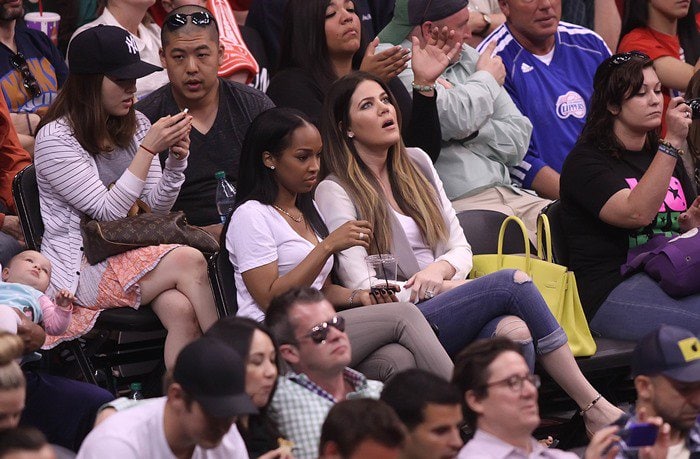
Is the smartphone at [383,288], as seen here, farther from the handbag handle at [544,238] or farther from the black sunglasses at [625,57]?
the black sunglasses at [625,57]

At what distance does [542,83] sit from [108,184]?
2.70 metres

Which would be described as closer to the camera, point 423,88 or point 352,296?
point 352,296

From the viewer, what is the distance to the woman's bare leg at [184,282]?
5723 mm

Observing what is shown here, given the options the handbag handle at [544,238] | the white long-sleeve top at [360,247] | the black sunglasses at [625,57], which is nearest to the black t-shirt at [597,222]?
the handbag handle at [544,238]

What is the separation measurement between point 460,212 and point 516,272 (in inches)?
40.7

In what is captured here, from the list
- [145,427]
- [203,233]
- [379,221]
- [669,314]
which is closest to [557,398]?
[669,314]

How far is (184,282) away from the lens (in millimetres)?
5738

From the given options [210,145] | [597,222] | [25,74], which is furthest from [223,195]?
[597,222]

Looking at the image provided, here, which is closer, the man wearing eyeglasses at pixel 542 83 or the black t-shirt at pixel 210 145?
the black t-shirt at pixel 210 145

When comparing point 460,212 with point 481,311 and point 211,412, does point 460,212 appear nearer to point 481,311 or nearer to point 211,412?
point 481,311

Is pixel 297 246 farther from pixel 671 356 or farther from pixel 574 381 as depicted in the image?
pixel 671 356

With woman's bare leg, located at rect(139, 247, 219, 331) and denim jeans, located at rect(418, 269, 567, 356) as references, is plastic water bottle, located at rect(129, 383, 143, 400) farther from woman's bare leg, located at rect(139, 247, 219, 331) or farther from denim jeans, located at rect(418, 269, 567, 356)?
denim jeans, located at rect(418, 269, 567, 356)

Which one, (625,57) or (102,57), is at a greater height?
(102,57)

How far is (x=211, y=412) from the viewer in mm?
3939
